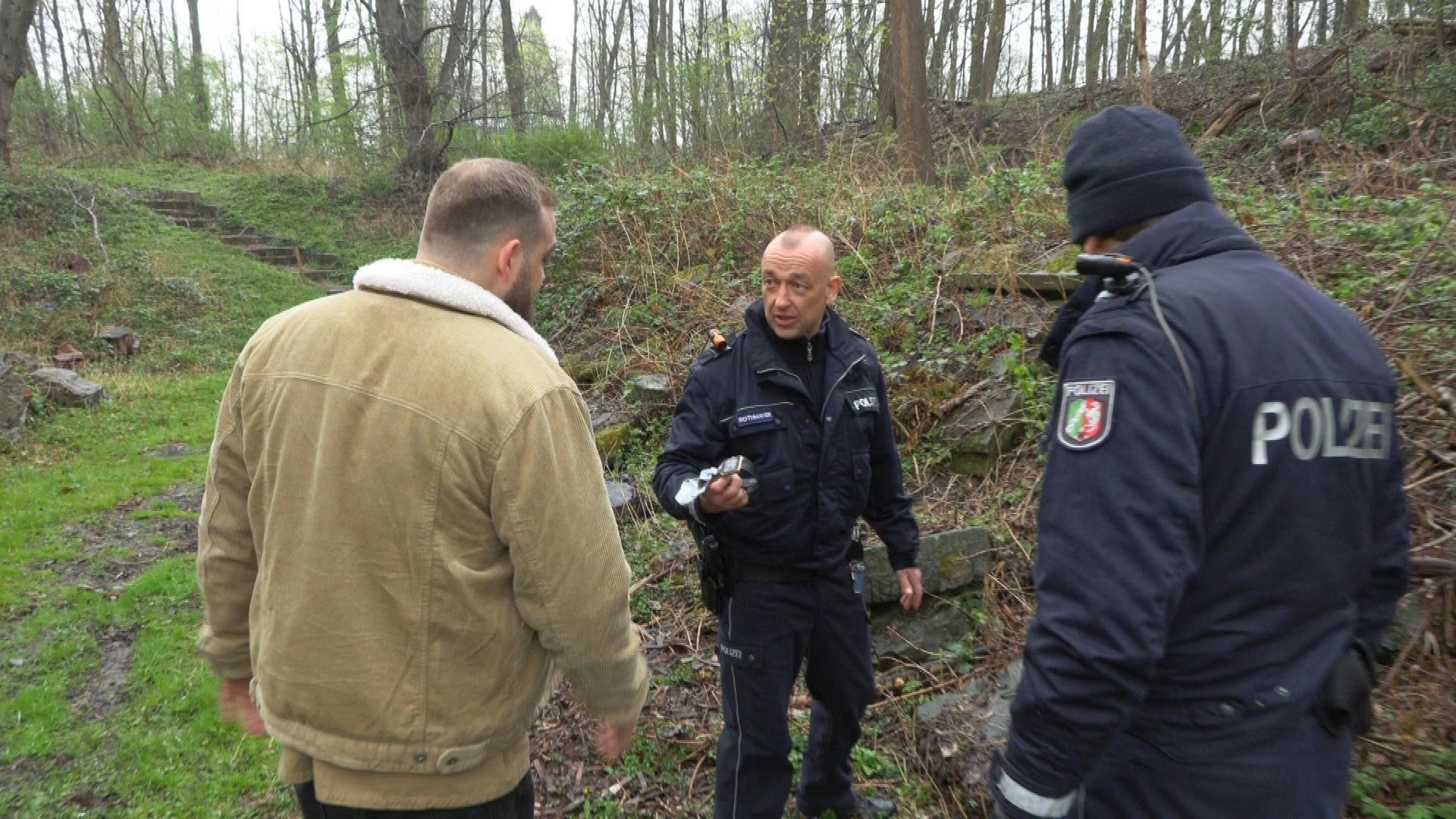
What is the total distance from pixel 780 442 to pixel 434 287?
1.38 m

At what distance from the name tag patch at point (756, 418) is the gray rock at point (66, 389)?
31.4 ft

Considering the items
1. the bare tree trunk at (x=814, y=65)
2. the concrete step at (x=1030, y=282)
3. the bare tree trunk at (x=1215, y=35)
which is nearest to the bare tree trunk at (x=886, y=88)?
the bare tree trunk at (x=814, y=65)

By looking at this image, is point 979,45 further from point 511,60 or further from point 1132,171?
point 1132,171

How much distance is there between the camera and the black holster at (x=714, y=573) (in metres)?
2.91

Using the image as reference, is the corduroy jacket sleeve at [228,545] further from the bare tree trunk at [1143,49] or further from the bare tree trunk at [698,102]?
the bare tree trunk at [698,102]

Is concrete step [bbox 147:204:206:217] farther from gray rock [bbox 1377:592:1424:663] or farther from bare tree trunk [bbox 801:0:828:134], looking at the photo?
gray rock [bbox 1377:592:1424:663]

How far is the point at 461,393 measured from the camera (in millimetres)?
1719

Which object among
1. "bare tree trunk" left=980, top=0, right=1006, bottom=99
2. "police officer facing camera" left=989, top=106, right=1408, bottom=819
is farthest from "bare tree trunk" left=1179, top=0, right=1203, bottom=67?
"police officer facing camera" left=989, top=106, right=1408, bottom=819

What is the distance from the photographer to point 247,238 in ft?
57.0

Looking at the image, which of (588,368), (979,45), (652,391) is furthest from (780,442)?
(979,45)

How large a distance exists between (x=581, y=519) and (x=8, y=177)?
19382 millimetres

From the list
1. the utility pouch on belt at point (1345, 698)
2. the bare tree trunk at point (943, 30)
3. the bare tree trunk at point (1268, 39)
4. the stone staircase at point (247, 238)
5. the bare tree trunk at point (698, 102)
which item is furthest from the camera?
the bare tree trunk at point (943, 30)

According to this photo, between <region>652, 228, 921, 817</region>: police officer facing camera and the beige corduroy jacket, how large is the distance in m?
0.96

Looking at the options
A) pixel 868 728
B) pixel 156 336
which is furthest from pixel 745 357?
pixel 156 336
